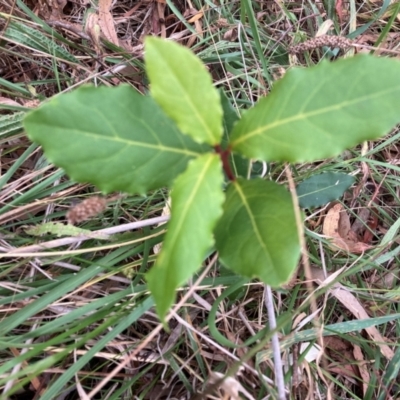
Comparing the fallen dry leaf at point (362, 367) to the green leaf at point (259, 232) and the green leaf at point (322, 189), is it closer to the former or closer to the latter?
the green leaf at point (322, 189)

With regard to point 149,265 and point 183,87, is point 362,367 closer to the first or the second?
point 149,265

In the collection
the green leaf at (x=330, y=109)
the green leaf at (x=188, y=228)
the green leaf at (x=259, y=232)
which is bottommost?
the green leaf at (x=259, y=232)

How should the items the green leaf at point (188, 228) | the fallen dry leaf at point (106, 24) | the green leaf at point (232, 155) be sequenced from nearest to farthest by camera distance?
1. the green leaf at point (188, 228)
2. the green leaf at point (232, 155)
3. the fallen dry leaf at point (106, 24)

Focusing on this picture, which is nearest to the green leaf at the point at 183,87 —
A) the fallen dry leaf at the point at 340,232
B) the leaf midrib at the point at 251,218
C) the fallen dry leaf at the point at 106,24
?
the leaf midrib at the point at 251,218

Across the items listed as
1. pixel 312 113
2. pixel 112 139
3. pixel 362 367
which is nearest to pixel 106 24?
pixel 112 139

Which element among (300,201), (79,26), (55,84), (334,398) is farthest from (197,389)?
(79,26)

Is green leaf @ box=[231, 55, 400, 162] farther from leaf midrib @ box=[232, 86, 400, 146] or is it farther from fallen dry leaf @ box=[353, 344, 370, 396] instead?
fallen dry leaf @ box=[353, 344, 370, 396]

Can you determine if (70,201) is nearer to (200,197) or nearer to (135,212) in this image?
(135,212)
